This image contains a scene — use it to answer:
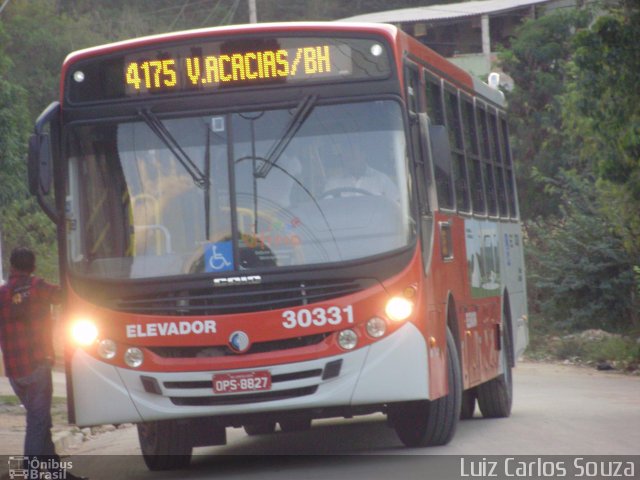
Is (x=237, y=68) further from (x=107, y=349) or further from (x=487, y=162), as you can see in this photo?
(x=487, y=162)

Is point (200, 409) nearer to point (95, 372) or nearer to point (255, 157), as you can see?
point (95, 372)

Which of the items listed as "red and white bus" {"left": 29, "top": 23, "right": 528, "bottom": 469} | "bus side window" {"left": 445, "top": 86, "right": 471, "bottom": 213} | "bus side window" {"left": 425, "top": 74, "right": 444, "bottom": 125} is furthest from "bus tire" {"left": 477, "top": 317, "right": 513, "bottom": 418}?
"red and white bus" {"left": 29, "top": 23, "right": 528, "bottom": 469}

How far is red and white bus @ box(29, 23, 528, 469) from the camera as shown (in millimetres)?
10328

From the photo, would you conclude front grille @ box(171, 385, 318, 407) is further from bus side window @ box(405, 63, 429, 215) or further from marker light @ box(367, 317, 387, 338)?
bus side window @ box(405, 63, 429, 215)

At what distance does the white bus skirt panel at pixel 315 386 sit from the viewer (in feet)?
33.9

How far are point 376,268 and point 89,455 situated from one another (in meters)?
4.75

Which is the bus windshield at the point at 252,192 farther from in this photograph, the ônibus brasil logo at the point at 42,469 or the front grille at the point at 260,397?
the ônibus brasil logo at the point at 42,469

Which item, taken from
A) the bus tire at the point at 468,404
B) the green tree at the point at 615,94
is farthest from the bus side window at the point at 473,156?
the green tree at the point at 615,94

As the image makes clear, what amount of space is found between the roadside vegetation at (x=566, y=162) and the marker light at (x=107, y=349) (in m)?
11.4

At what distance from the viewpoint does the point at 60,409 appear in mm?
18906

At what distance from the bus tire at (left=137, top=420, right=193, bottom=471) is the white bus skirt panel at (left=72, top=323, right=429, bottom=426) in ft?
3.50

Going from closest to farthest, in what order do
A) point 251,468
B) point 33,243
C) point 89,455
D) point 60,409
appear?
1. point 251,468
2. point 89,455
3. point 60,409
4. point 33,243

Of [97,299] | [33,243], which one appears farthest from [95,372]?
[33,243]

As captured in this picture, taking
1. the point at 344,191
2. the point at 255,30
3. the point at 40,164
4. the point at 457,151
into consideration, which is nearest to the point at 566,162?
the point at 457,151
